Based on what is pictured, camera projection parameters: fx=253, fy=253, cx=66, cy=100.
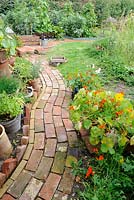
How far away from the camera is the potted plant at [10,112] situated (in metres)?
2.57

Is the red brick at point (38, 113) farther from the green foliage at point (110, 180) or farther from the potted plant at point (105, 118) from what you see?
the green foliage at point (110, 180)

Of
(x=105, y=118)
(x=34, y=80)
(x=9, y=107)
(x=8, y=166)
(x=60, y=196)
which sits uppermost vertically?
(x=105, y=118)

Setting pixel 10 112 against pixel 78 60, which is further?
pixel 78 60

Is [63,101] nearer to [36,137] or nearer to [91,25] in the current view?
[36,137]

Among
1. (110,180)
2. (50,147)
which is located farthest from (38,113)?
(110,180)

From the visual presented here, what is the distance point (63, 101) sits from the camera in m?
3.30

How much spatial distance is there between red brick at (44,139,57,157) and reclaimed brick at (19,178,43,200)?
12.2 inches

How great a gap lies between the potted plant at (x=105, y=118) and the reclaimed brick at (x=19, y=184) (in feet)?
1.96

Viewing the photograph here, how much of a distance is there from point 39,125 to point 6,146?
0.52 m

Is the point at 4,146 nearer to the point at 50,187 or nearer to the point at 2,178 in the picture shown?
the point at 2,178

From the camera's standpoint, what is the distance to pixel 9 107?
256 cm

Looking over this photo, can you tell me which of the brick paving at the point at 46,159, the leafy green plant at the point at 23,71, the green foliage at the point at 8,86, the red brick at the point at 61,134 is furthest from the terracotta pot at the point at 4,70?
the red brick at the point at 61,134

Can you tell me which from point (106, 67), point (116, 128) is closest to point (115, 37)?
point (106, 67)

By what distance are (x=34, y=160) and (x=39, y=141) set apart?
0.26 m
